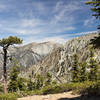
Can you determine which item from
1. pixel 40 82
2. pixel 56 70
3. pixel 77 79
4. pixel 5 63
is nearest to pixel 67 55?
pixel 56 70

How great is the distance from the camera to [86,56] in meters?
162

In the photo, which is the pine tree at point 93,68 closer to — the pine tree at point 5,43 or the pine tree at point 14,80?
the pine tree at point 14,80

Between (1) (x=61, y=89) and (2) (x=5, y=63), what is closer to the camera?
(1) (x=61, y=89)

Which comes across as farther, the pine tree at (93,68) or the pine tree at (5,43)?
the pine tree at (93,68)

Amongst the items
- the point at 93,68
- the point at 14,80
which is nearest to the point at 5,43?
the point at 14,80

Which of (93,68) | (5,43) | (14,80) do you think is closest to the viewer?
(5,43)

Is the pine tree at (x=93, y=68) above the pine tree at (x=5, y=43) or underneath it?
underneath

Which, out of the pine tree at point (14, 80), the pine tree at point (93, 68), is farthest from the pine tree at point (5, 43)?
the pine tree at point (93, 68)

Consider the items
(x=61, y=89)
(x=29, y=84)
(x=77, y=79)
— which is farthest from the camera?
(x=29, y=84)

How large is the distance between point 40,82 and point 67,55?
12775 centimetres

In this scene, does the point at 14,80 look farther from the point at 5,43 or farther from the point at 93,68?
the point at 93,68

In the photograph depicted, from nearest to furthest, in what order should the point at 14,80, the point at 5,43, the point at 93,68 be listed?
the point at 5,43 < the point at 93,68 < the point at 14,80

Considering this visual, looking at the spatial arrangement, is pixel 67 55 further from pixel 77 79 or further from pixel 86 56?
pixel 77 79

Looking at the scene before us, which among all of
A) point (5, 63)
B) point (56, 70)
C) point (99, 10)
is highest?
point (99, 10)
